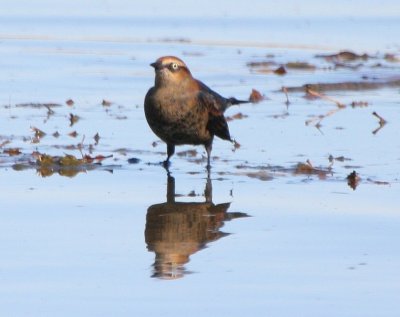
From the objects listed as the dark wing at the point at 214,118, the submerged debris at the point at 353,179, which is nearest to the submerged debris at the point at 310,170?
the submerged debris at the point at 353,179

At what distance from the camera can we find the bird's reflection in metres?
6.73

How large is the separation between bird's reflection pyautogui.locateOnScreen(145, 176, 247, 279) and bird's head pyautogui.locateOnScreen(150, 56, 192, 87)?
1.33 metres

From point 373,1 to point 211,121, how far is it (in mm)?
12177

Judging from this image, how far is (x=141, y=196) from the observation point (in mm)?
8523

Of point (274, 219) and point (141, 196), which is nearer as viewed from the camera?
point (274, 219)

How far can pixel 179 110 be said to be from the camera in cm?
993

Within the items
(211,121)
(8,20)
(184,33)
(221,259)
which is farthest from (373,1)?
(221,259)

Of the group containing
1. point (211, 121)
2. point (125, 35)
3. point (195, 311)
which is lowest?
point (195, 311)

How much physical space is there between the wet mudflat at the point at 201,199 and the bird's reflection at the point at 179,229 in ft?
0.04

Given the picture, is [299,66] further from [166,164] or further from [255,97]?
[166,164]

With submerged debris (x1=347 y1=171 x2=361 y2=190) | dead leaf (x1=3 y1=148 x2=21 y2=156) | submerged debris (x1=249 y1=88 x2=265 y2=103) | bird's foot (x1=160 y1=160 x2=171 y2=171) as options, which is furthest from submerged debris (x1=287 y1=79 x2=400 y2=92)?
submerged debris (x1=347 y1=171 x2=361 y2=190)

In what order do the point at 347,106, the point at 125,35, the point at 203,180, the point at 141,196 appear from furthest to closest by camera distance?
the point at 125,35
the point at 347,106
the point at 203,180
the point at 141,196

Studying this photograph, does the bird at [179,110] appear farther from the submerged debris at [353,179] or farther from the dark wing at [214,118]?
the submerged debris at [353,179]

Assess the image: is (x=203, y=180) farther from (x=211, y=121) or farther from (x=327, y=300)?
(x=327, y=300)
